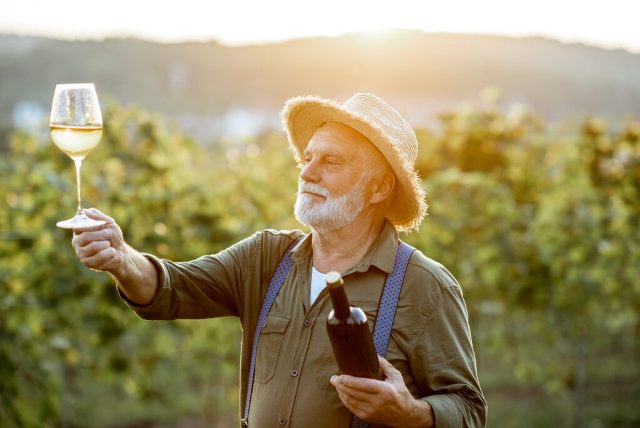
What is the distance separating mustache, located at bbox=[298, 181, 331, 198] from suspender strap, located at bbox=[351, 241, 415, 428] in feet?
1.04

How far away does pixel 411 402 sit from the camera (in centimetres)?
243

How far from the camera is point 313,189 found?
2.86 metres


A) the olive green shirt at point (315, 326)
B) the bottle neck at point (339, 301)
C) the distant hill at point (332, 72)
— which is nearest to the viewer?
the bottle neck at point (339, 301)

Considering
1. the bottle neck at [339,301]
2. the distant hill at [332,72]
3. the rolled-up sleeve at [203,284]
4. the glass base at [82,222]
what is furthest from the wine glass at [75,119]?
the distant hill at [332,72]

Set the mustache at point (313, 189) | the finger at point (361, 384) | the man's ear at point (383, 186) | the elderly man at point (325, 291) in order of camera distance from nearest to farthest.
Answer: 1. the finger at point (361, 384)
2. the elderly man at point (325, 291)
3. the mustache at point (313, 189)
4. the man's ear at point (383, 186)

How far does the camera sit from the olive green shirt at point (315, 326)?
261 centimetres

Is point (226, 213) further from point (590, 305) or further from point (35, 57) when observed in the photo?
point (35, 57)

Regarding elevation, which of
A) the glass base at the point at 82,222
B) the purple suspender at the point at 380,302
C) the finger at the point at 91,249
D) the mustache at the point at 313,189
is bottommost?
the purple suspender at the point at 380,302

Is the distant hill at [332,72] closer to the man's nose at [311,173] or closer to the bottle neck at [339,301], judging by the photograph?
the man's nose at [311,173]

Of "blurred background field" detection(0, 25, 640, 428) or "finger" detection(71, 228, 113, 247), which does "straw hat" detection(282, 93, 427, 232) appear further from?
"blurred background field" detection(0, 25, 640, 428)

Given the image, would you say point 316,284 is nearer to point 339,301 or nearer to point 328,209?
point 328,209

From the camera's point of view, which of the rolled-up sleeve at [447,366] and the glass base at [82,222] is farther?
the rolled-up sleeve at [447,366]

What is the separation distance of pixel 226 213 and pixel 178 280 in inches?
164

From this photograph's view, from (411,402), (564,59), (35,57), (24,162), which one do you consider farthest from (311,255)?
(35,57)
